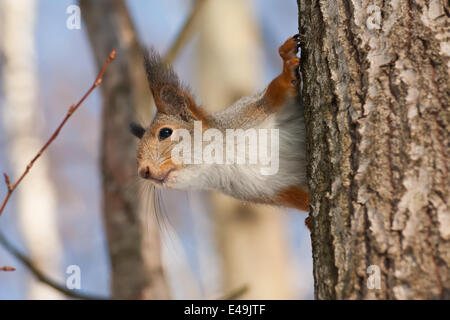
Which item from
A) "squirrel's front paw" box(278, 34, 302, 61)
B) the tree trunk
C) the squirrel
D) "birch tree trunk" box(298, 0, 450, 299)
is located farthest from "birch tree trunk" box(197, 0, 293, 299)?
"birch tree trunk" box(298, 0, 450, 299)

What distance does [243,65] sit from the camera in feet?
22.6

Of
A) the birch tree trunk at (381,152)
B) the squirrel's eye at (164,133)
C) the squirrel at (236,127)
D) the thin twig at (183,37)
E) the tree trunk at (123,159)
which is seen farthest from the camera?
the thin twig at (183,37)

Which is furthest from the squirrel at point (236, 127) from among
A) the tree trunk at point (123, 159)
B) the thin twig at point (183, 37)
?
the thin twig at point (183, 37)

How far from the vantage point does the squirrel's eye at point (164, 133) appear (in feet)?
8.03

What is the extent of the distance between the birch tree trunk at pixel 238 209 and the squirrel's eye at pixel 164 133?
3.52 metres

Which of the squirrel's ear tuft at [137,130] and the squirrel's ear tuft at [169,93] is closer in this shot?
the squirrel's ear tuft at [169,93]

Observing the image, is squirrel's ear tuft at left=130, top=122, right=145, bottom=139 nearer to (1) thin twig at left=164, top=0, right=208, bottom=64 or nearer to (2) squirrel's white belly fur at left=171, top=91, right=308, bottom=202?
(2) squirrel's white belly fur at left=171, top=91, right=308, bottom=202

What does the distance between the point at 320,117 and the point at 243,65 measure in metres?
5.20

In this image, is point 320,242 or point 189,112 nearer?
point 320,242

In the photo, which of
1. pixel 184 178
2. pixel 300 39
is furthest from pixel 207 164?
pixel 300 39

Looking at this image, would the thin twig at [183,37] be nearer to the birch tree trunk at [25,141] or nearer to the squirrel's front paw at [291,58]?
the squirrel's front paw at [291,58]

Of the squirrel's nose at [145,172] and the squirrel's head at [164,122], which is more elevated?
the squirrel's head at [164,122]

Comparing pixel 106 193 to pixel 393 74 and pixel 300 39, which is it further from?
pixel 393 74

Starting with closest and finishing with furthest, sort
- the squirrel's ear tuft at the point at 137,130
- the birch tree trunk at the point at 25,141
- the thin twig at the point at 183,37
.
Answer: the squirrel's ear tuft at the point at 137,130 → the thin twig at the point at 183,37 → the birch tree trunk at the point at 25,141
